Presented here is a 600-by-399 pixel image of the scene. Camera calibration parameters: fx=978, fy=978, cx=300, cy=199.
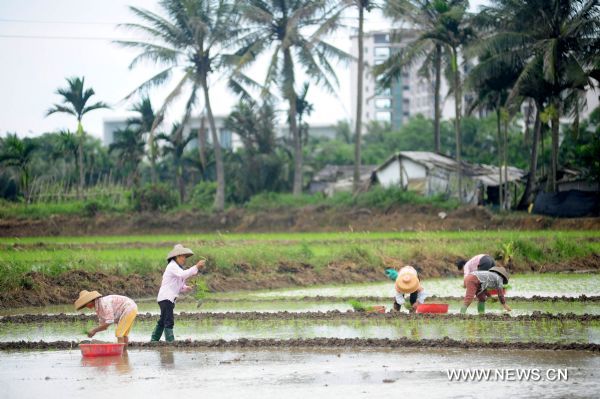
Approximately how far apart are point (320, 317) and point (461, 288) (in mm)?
6268

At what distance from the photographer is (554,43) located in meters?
34.4

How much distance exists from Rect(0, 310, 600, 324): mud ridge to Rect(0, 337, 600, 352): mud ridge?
92.3 inches

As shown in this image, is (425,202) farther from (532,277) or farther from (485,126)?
(485,126)

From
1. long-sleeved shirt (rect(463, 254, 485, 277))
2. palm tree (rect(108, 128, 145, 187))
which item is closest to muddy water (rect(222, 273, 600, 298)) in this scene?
long-sleeved shirt (rect(463, 254, 485, 277))

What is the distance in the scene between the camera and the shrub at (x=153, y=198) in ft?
142

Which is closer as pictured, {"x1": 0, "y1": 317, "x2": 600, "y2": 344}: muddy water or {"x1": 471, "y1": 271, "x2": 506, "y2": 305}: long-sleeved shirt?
{"x1": 0, "y1": 317, "x2": 600, "y2": 344}: muddy water

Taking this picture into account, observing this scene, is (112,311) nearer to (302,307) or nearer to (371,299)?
(302,307)

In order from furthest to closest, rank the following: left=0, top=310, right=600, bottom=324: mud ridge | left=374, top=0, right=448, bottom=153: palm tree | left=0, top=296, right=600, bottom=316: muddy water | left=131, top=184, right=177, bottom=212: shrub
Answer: left=131, top=184, right=177, bottom=212: shrub
left=374, top=0, right=448, bottom=153: palm tree
left=0, top=296, right=600, bottom=316: muddy water
left=0, top=310, right=600, bottom=324: mud ridge

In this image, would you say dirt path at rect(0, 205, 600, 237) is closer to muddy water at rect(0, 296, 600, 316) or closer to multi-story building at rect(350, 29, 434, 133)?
muddy water at rect(0, 296, 600, 316)

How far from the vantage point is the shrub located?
43188 millimetres

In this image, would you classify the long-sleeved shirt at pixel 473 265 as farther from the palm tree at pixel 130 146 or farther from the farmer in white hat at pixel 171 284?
the palm tree at pixel 130 146

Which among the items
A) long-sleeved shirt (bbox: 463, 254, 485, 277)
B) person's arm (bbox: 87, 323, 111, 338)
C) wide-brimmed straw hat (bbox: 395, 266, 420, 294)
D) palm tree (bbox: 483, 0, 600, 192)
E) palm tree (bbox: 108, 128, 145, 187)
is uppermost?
palm tree (bbox: 483, 0, 600, 192)

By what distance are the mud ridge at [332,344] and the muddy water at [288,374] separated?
220mm

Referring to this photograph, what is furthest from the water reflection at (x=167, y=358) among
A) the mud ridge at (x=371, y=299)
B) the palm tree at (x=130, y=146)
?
the palm tree at (x=130, y=146)
